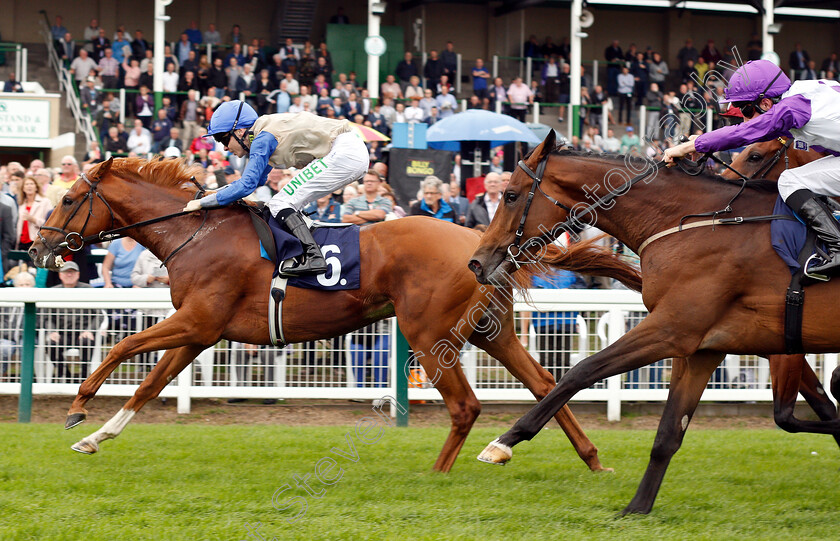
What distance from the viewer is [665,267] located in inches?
166

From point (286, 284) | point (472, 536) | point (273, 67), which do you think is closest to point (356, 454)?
point (286, 284)

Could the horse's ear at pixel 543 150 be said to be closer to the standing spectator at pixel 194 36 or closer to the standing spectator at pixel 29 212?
the standing spectator at pixel 29 212

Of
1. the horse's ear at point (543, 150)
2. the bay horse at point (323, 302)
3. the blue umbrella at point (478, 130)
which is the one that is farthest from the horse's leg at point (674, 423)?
the blue umbrella at point (478, 130)

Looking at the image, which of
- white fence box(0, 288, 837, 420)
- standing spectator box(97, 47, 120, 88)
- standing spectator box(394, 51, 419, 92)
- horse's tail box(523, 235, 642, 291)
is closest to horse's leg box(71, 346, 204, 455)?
white fence box(0, 288, 837, 420)

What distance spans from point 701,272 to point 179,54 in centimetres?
1516

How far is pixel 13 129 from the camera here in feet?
45.0

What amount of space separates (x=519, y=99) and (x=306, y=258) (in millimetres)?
13139

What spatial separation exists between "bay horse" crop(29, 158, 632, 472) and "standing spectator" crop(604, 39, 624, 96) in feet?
50.0

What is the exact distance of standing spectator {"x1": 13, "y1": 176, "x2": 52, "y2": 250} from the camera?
8.25m

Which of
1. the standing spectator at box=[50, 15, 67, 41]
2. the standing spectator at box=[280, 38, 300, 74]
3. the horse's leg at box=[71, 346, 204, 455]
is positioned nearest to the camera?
the horse's leg at box=[71, 346, 204, 455]

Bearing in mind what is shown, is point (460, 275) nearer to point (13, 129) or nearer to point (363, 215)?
point (363, 215)

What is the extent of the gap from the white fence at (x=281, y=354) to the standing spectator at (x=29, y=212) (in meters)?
1.36

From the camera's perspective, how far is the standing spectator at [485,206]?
26.4 ft

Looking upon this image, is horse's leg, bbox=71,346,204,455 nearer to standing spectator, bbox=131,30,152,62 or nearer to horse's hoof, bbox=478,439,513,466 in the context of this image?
horse's hoof, bbox=478,439,513,466
